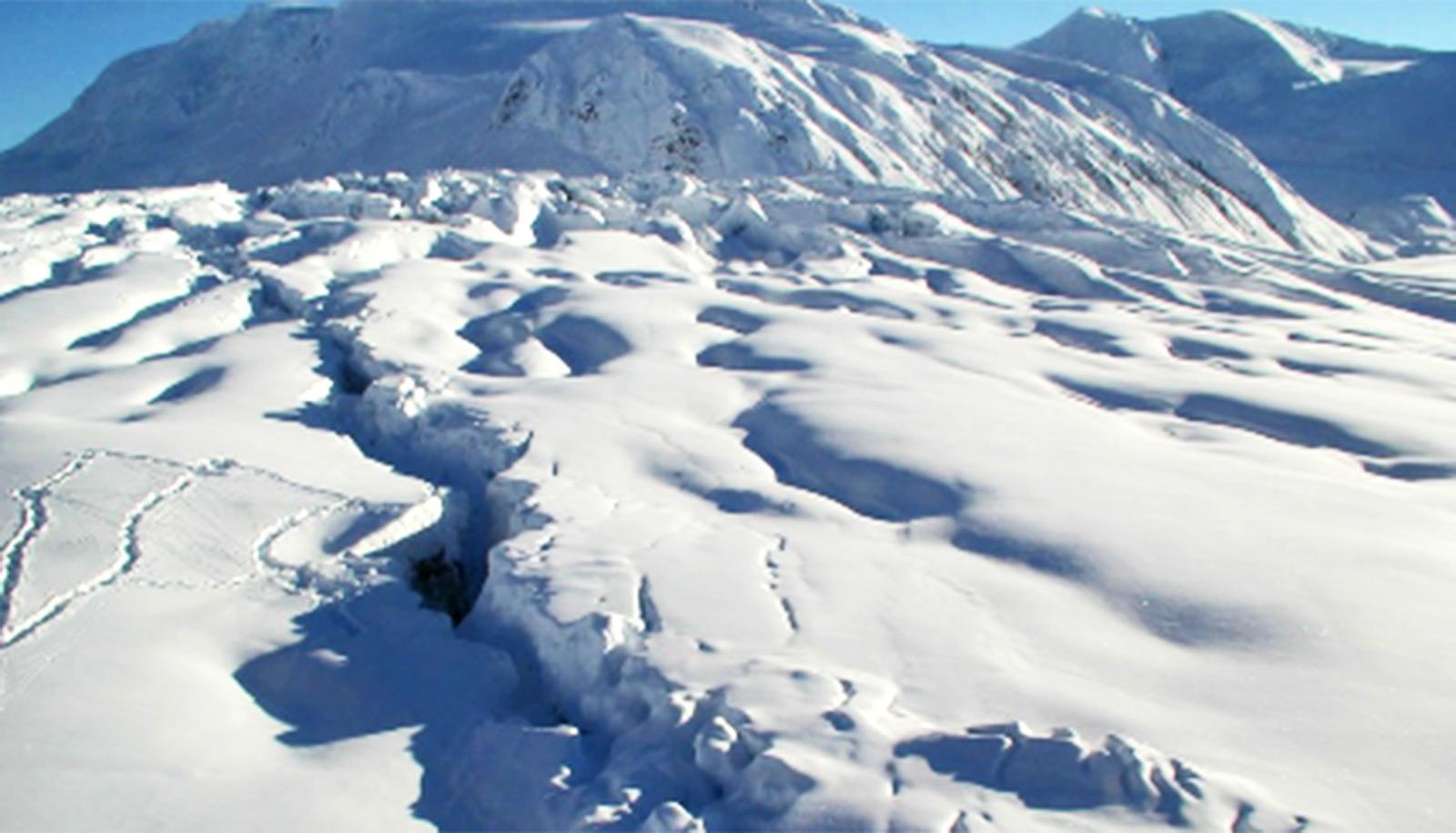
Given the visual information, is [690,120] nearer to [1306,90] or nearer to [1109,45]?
[1109,45]

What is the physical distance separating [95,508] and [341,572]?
3.59 ft

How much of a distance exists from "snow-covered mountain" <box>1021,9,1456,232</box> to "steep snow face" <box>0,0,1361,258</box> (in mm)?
9479

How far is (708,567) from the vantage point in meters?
3.56

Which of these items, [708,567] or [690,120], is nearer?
[708,567]

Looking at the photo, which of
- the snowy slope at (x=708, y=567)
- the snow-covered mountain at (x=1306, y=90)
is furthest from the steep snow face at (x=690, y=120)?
the snowy slope at (x=708, y=567)

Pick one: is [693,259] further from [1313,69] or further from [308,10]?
[1313,69]

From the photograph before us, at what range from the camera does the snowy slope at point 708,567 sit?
2.51 meters

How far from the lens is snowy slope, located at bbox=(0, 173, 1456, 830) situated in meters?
2.51

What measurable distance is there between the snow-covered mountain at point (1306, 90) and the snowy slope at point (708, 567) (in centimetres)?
3338

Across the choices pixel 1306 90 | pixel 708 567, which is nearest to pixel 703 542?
pixel 708 567

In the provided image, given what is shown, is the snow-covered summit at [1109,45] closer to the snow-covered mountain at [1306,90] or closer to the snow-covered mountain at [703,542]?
the snow-covered mountain at [1306,90]

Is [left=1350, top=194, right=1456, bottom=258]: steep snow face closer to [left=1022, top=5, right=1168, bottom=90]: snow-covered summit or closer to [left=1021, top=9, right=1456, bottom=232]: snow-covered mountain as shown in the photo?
[left=1021, top=9, right=1456, bottom=232]: snow-covered mountain

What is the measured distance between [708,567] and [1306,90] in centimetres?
4775

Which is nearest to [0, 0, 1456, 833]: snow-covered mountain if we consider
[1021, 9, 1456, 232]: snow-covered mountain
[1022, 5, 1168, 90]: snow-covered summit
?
[1021, 9, 1456, 232]: snow-covered mountain
